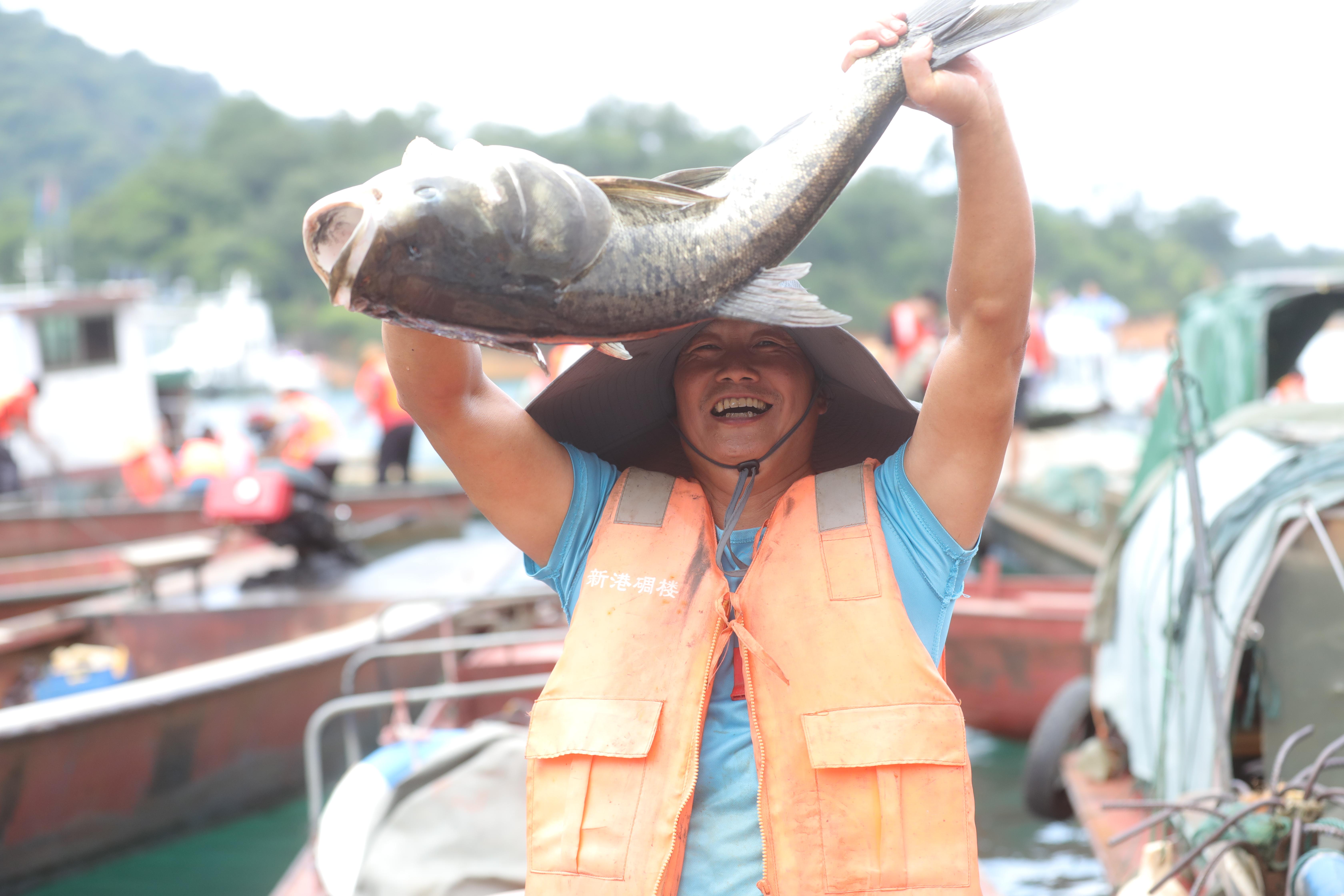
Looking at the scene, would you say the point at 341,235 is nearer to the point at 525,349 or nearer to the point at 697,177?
the point at 525,349

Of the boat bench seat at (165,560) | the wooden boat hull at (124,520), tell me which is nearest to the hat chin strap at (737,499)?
the boat bench seat at (165,560)

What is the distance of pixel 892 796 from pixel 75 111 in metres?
136

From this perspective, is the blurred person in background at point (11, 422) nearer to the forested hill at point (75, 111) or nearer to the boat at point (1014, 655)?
the boat at point (1014, 655)

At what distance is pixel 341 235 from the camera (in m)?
1.59

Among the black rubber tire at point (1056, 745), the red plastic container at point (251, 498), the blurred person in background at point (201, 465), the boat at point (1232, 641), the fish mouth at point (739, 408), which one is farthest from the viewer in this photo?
the blurred person in background at point (201, 465)

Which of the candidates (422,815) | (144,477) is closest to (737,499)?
(422,815)

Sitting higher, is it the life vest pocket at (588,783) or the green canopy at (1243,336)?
the green canopy at (1243,336)

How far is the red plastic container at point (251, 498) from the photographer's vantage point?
24.1 feet

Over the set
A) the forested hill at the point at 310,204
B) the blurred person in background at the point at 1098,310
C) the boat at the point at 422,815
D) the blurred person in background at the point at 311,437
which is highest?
the forested hill at the point at 310,204

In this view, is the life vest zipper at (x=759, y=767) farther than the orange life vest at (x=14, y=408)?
No

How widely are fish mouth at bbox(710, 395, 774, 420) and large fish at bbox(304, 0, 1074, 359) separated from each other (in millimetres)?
352

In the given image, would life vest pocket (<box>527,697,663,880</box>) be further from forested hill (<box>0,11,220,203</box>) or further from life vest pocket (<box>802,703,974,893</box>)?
forested hill (<box>0,11,220,203</box>)

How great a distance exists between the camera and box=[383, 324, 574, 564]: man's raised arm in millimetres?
1864

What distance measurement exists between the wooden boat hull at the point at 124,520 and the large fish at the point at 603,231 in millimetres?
9630
